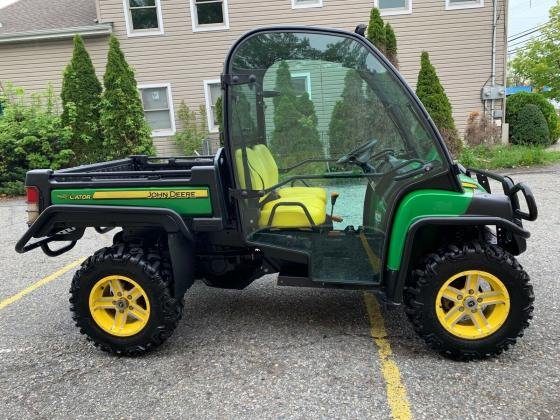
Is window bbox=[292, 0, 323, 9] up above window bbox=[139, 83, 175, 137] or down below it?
above

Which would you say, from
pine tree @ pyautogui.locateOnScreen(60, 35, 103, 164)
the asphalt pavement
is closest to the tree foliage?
pine tree @ pyautogui.locateOnScreen(60, 35, 103, 164)

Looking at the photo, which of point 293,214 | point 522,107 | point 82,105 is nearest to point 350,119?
point 293,214

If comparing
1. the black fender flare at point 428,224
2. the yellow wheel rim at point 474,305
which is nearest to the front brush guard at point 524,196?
the black fender flare at point 428,224

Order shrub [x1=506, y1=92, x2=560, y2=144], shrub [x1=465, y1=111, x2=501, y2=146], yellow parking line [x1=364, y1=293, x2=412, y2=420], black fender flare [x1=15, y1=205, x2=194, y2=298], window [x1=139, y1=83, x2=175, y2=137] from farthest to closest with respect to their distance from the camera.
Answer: shrub [x1=506, y1=92, x2=560, y2=144]
window [x1=139, y1=83, x2=175, y2=137]
shrub [x1=465, y1=111, x2=501, y2=146]
black fender flare [x1=15, y1=205, x2=194, y2=298]
yellow parking line [x1=364, y1=293, x2=412, y2=420]

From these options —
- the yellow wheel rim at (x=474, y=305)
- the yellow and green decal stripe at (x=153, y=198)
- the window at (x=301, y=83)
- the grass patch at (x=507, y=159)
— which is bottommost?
the grass patch at (x=507, y=159)

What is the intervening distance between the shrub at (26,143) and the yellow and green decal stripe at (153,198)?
8.91 m

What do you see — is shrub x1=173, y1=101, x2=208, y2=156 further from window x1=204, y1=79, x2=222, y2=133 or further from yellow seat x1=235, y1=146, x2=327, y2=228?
yellow seat x1=235, y1=146, x2=327, y2=228

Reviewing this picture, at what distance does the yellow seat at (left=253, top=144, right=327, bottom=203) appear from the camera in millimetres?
3262

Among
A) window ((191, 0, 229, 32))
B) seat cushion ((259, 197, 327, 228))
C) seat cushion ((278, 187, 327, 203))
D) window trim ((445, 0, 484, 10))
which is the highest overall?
window ((191, 0, 229, 32))

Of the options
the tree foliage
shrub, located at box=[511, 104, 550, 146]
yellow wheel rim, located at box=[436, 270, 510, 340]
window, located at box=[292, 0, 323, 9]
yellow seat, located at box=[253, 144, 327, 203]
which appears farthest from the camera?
the tree foliage

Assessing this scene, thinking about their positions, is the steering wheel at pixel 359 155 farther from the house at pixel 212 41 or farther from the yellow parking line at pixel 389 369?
the house at pixel 212 41

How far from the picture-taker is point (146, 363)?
3135 mm

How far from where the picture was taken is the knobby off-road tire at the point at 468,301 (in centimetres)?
285

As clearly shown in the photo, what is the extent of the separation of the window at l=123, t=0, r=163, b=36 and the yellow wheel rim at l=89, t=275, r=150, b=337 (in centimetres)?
1125
